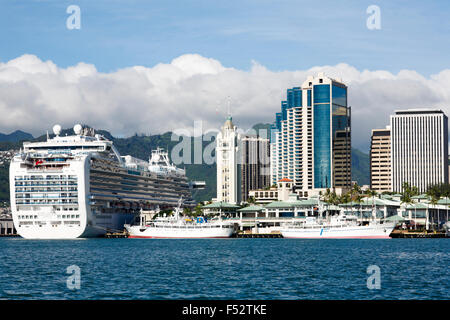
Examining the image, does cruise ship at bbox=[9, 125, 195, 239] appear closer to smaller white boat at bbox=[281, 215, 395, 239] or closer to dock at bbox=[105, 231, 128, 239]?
dock at bbox=[105, 231, 128, 239]

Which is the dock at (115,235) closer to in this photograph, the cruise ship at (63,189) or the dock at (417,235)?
the cruise ship at (63,189)

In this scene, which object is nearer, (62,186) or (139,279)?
(139,279)

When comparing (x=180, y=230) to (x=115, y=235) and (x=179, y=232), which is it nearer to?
(x=179, y=232)

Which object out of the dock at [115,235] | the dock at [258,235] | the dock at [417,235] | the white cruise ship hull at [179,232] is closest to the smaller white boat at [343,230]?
the dock at [417,235]

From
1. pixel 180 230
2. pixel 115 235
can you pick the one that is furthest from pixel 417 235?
pixel 115 235

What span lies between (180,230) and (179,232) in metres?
0.64

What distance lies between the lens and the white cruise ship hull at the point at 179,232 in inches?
6555

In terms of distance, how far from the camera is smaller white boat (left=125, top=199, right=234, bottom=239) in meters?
167

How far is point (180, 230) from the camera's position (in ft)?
548
